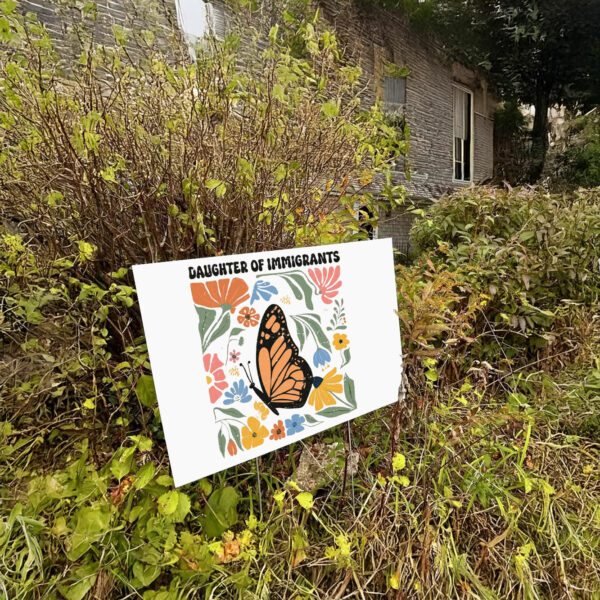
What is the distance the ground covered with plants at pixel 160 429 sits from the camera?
1392 mm

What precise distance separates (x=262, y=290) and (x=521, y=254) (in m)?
2.13

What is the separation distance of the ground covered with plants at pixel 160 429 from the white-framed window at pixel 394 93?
7722 mm

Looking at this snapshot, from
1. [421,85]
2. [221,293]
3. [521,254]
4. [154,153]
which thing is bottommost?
[521,254]

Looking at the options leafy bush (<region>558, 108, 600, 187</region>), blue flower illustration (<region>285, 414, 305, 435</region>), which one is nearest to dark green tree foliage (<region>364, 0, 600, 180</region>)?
leafy bush (<region>558, 108, 600, 187</region>)

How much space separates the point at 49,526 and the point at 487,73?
12.4 m

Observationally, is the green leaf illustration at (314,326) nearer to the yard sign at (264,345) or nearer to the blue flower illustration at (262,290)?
the yard sign at (264,345)

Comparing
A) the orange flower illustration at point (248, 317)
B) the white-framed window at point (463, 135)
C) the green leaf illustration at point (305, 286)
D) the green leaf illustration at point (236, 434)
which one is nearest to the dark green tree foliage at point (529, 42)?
the white-framed window at point (463, 135)

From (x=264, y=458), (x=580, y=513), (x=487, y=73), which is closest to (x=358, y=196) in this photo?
(x=264, y=458)

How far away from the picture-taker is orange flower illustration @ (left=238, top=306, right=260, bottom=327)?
1420 millimetres

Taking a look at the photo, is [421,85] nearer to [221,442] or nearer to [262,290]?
[262,290]

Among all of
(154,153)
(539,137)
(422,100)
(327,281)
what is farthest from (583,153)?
A: (154,153)

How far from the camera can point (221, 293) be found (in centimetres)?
138

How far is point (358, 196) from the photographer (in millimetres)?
2242

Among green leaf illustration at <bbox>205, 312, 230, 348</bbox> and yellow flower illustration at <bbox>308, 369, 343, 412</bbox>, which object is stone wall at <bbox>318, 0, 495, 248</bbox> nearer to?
yellow flower illustration at <bbox>308, 369, 343, 412</bbox>
